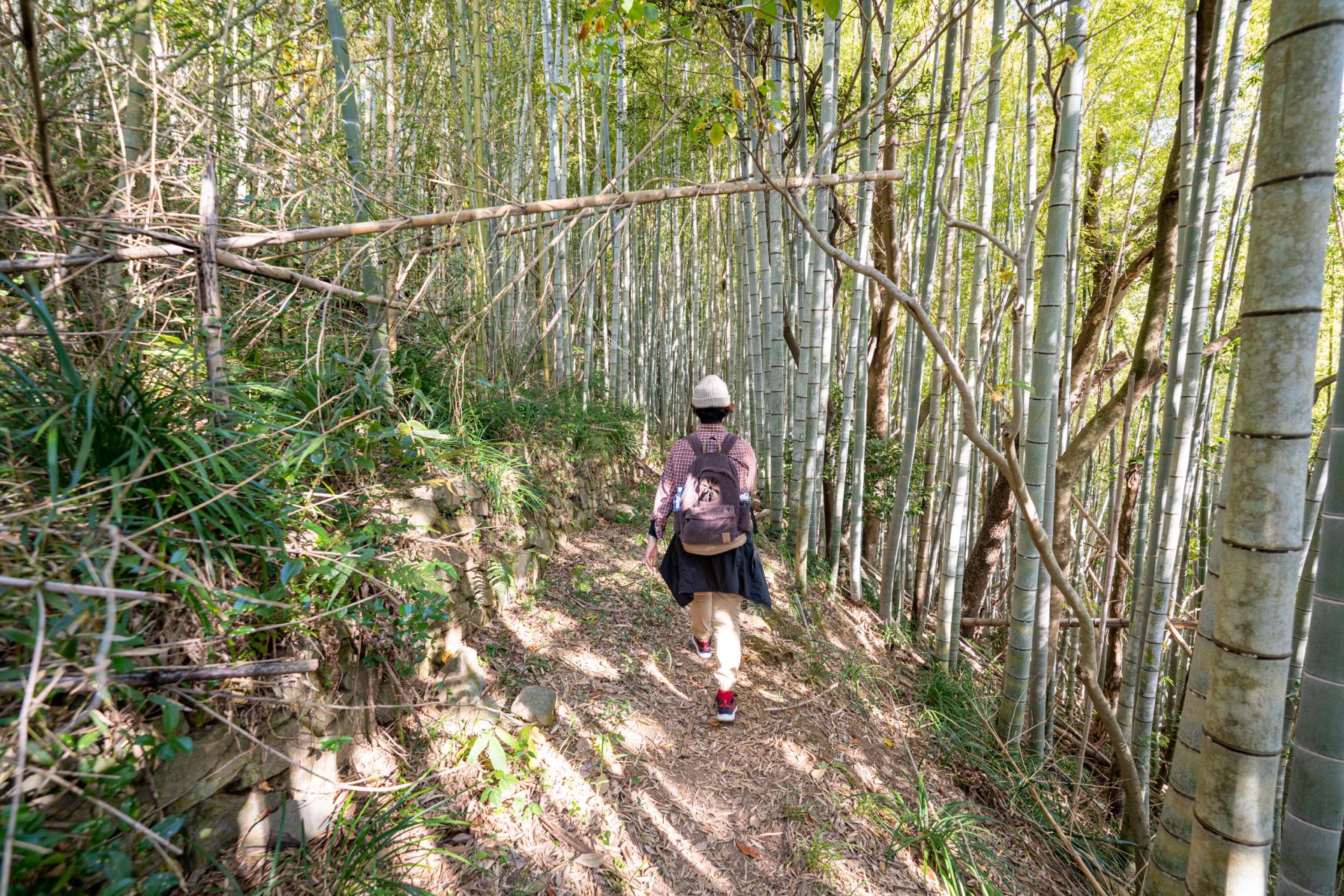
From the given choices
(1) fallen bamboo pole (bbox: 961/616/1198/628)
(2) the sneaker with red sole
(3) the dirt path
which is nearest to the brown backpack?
(2) the sneaker with red sole

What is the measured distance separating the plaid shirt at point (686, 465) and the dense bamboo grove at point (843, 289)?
81 cm

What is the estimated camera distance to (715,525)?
7.20 ft

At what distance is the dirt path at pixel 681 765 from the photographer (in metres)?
1.75

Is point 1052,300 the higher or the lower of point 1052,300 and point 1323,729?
the higher

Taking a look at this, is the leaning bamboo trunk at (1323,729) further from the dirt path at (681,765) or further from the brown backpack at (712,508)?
the brown backpack at (712,508)

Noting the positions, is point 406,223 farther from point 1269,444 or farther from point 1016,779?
point 1016,779

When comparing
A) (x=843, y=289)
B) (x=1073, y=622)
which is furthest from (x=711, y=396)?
(x=843, y=289)

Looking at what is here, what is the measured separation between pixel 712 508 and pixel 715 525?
0.06 m

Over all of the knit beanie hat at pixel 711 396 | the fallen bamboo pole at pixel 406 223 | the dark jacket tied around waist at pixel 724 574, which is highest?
the fallen bamboo pole at pixel 406 223

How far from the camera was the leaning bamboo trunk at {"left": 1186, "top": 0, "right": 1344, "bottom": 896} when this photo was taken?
0.81 metres

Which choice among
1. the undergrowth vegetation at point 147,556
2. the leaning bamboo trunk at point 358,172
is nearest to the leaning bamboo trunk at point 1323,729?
the undergrowth vegetation at point 147,556

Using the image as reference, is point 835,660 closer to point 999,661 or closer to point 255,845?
point 999,661

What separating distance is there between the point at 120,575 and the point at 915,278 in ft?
20.3

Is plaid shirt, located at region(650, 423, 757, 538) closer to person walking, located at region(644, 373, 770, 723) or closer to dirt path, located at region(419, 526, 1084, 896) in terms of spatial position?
person walking, located at region(644, 373, 770, 723)
